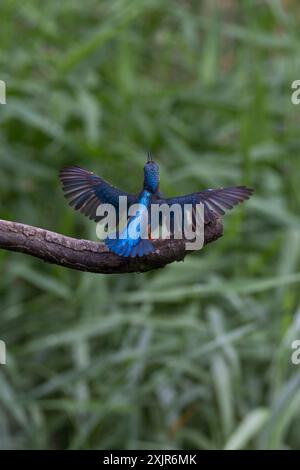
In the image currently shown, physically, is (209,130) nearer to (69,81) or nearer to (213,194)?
(69,81)

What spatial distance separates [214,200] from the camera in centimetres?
177

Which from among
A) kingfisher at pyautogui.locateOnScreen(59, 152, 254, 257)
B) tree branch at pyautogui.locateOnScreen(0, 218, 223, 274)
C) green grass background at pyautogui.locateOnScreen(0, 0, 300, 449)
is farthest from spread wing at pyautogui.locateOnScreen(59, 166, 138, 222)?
green grass background at pyautogui.locateOnScreen(0, 0, 300, 449)

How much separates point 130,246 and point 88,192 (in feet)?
0.68

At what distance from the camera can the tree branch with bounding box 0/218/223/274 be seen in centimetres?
174

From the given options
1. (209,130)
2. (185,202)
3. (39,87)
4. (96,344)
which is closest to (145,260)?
(185,202)

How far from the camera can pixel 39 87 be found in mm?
3525

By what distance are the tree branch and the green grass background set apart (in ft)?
3.87

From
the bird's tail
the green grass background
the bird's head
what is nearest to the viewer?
the bird's tail

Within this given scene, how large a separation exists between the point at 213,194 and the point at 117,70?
82.9 inches

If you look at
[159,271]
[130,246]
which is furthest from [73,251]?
[159,271]

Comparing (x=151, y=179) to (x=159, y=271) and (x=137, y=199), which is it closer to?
(x=137, y=199)

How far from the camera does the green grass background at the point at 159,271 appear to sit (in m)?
3.08

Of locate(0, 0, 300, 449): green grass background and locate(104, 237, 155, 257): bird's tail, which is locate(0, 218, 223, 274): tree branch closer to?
locate(104, 237, 155, 257): bird's tail
